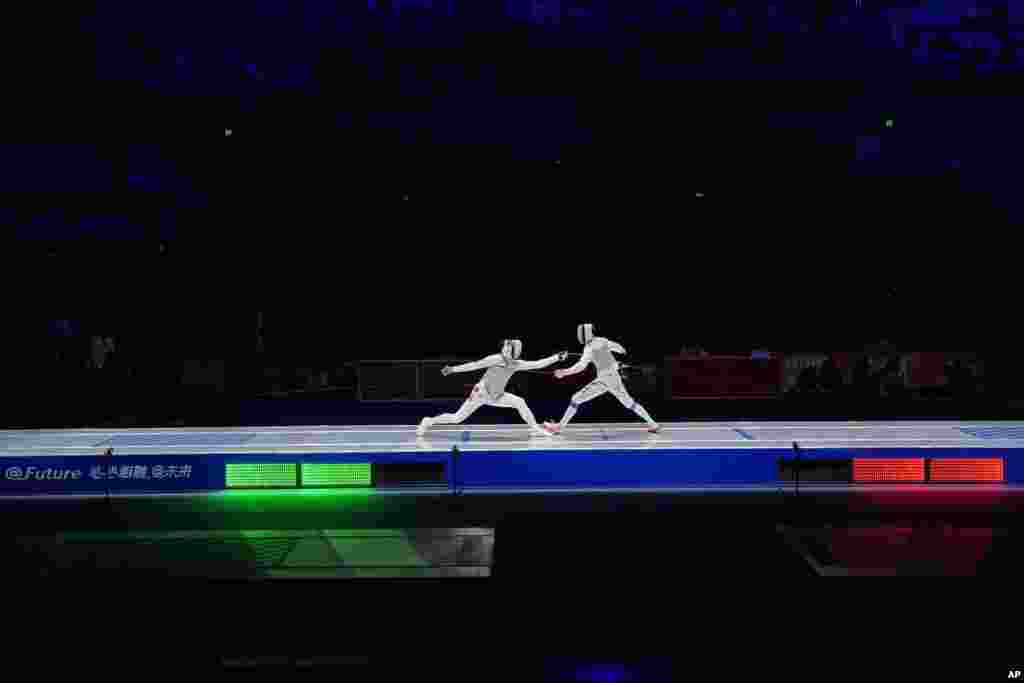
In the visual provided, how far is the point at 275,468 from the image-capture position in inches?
166

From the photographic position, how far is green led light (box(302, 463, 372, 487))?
4211 mm

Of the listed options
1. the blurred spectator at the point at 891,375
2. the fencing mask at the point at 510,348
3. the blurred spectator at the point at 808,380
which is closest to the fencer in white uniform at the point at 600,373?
the fencing mask at the point at 510,348

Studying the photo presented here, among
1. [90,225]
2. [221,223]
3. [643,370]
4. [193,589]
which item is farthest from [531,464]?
[90,225]

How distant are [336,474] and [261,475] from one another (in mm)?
443

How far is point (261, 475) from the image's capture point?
4.24 meters

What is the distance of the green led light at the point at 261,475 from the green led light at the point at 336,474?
0.07 meters

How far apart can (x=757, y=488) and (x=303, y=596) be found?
2.57 m

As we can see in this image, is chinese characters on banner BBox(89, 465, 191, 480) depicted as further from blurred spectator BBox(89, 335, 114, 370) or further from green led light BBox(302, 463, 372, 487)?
blurred spectator BBox(89, 335, 114, 370)

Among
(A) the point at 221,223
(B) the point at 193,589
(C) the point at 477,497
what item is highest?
(A) the point at 221,223

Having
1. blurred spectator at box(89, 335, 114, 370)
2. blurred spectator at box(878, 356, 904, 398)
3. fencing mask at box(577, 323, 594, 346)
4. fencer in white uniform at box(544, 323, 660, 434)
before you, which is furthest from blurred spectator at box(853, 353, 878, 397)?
blurred spectator at box(89, 335, 114, 370)

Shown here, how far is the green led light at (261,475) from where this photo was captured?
4.20 metres

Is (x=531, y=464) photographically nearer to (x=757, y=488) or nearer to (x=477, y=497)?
(x=477, y=497)

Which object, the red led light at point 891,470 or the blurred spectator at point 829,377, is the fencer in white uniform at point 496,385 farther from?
the blurred spectator at point 829,377

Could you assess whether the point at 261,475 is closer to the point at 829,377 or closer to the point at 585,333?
the point at 585,333
